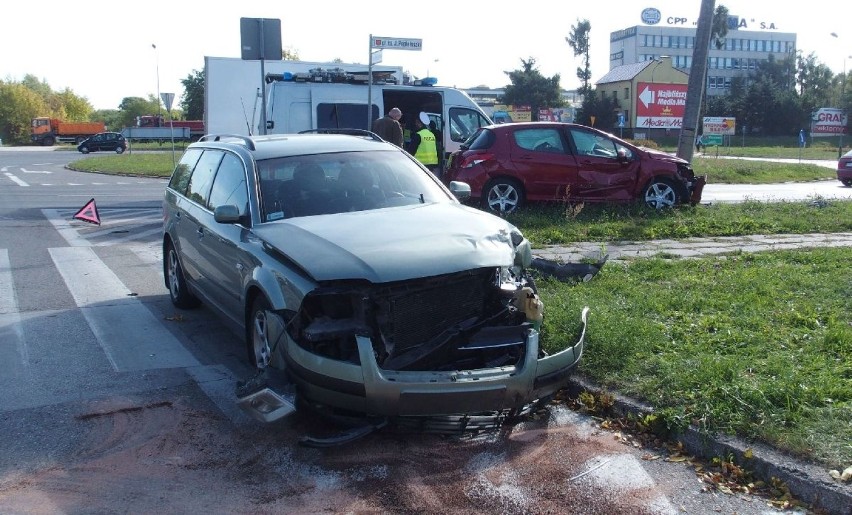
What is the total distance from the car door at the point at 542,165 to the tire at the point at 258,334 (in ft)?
27.8

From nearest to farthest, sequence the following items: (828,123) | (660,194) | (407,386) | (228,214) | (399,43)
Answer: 1. (407,386)
2. (228,214)
3. (660,194)
4. (399,43)
5. (828,123)

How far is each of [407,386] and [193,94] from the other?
254 feet

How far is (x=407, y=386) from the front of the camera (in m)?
4.47

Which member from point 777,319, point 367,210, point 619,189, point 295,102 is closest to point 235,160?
point 367,210

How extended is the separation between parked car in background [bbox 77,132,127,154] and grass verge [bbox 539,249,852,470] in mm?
57991

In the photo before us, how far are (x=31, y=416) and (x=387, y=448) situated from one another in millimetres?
2402

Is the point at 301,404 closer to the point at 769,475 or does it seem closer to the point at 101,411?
the point at 101,411

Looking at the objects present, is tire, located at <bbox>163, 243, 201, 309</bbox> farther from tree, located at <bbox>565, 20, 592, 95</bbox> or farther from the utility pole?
tree, located at <bbox>565, 20, 592, 95</bbox>

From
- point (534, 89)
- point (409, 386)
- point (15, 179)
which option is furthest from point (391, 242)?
point (534, 89)

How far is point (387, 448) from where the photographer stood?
15.8 ft

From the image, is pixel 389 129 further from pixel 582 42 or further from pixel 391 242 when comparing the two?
pixel 582 42

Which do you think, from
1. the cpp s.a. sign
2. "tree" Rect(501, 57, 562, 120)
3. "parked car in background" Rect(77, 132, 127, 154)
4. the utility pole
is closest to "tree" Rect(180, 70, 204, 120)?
"parked car in background" Rect(77, 132, 127, 154)

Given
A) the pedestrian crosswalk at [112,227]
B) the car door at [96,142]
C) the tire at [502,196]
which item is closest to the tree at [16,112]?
the car door at [96,142]

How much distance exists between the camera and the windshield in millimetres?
6250
